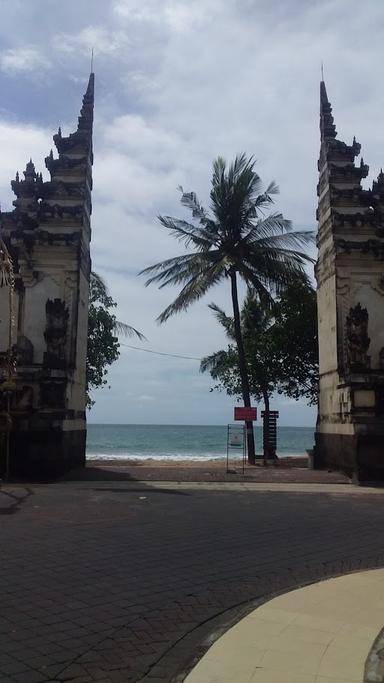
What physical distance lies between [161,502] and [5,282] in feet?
34.1

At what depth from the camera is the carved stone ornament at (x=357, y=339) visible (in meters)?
19.5

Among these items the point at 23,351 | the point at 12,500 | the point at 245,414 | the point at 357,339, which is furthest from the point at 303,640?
the point at 245,414

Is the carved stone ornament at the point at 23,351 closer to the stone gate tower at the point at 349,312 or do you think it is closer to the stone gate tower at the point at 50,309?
the stone gate tower at the point at 50,309

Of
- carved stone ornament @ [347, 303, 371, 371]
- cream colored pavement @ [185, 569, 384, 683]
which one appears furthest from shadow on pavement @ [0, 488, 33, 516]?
carved stone ornament @ [347, 303, 371, 371]

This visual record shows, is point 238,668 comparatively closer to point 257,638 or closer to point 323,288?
point 257,638

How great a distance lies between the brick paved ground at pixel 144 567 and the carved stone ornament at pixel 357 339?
250 inches

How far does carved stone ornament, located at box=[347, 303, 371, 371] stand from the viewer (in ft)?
63.8

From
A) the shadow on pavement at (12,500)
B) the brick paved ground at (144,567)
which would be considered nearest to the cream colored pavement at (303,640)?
the brick paved ground at (144,567)

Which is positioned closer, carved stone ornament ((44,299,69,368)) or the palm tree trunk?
carved stone ornament ((44,299,69,368))

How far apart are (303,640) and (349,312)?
634 inches

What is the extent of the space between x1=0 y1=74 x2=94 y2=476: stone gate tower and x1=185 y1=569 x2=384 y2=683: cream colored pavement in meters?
13.4

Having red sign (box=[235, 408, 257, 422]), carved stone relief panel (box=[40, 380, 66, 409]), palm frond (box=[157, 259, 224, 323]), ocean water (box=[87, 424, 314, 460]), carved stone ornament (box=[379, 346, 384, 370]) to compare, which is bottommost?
ocean water (box=[87, 424, 314, 460])

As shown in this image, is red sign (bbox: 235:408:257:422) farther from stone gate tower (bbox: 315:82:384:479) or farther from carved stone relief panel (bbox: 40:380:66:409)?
carved stone relief panel (bbox: 40:380:66:409)

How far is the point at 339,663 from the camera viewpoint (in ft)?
15.3
